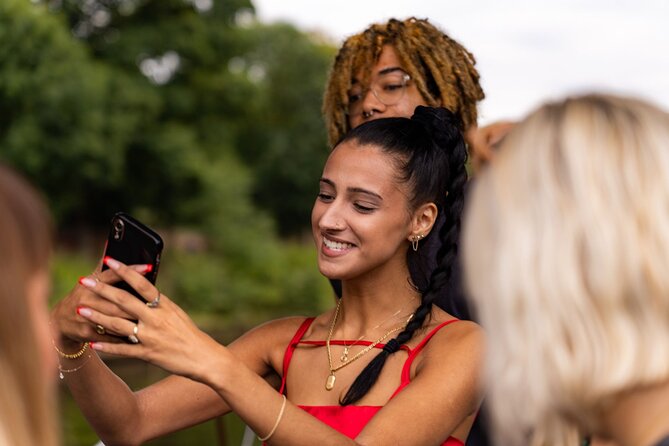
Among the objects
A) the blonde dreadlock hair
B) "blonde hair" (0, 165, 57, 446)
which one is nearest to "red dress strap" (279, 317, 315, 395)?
the blonde dreadlock hair

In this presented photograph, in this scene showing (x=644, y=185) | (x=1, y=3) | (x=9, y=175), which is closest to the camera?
(x=9, y=175)

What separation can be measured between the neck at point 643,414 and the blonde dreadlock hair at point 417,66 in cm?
185

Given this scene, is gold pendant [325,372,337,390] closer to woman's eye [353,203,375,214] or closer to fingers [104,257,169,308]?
woman's eye [353,203,375,214]

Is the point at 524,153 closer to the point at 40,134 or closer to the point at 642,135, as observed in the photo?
the point at 642,135

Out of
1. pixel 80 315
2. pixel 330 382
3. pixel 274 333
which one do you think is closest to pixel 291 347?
pixel 274 333

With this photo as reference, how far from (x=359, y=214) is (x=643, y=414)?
1195 millimetres

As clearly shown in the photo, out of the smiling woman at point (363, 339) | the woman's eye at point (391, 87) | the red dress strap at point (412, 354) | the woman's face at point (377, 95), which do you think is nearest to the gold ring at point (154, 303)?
the smiling woman at point (363, 339)

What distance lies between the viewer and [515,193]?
1.50 m

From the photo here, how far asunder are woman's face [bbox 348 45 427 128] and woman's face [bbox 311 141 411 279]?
552mm

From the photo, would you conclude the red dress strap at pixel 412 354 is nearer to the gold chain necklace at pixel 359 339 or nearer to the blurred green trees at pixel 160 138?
the gold chain necklace at pixel 359 339

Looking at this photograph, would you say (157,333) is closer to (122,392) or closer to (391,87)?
(122,392)

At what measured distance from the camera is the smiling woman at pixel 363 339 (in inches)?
→ 90.7

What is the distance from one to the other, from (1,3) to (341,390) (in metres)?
6.50

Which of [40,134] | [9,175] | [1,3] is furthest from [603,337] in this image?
[40,134]
